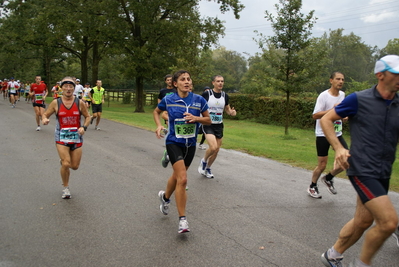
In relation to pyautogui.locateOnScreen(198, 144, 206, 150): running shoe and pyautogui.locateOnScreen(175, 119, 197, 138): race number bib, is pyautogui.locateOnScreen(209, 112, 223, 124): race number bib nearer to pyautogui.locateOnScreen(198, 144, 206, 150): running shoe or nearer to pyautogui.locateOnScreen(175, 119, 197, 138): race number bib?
pyautogui.locateOnScreen(175, 119, 197, 138): race number bib

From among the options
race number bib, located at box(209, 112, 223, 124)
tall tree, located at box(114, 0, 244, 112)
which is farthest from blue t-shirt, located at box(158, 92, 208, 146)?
tall tree, located at box(114, 0, 244, 112)

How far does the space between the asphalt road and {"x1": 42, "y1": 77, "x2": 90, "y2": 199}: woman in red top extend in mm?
567

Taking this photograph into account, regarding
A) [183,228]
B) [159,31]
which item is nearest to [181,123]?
[183,228]

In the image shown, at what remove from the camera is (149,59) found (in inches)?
1195

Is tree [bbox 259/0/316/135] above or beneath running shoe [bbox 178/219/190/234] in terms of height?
above

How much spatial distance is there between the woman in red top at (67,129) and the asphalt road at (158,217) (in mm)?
567

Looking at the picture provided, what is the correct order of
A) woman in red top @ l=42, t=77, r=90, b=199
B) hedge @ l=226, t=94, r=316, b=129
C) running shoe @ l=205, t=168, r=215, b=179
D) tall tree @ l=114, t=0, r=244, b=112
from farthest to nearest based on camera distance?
1. tall tree @ l=114, t=0, r=244, b=112
2. hedge @ l=226, t=94, r=316, b=129
3. running shoe @ l=205, t=168, r=215, b=179
4. woman in red top @ l=42, t=77, r=90, b=199

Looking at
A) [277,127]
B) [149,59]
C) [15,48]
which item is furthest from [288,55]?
[15,48]

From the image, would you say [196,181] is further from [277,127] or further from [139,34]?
[139,34]

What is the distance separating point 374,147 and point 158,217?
3062 millimetres

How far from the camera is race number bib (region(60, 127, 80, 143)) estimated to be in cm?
624

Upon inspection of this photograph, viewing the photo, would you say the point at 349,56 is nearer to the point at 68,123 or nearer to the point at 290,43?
the point at 290,43

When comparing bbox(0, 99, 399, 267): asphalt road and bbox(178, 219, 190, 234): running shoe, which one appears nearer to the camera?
bbox(0, 99, 399, 267): asphalt road

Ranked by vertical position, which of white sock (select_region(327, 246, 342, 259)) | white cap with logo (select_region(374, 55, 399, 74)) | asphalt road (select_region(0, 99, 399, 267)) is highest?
white cap with logo (select_region(374, 55, 399, 74))
